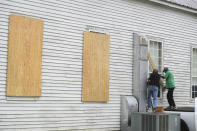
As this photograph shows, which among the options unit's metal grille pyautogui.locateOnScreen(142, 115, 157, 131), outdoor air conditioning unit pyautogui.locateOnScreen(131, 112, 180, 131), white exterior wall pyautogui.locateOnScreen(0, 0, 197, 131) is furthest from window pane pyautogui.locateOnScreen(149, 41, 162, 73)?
unit's metal grille pyautogui.locateOnScreen(142, 115, 157, 131)

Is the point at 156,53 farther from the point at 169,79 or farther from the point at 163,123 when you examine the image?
the point at 163,123

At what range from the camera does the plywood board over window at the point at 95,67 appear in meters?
13.8

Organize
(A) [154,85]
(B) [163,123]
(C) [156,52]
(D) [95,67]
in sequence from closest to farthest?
(B) [163,123]
(D) [95,67]
(A) [154,85]
(C) [156,52]

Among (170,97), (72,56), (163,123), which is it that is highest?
(72,56)

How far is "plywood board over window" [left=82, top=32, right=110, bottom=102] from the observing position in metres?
13.8

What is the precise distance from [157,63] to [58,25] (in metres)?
5.96

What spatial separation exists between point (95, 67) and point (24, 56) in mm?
3173

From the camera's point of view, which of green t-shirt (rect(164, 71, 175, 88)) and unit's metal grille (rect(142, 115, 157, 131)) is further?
green t-shirt (rect(164, 71, 175, 88))

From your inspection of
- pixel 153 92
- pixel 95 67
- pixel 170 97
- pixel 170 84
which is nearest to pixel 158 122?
pixel 95 67

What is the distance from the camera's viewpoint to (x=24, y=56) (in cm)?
1193

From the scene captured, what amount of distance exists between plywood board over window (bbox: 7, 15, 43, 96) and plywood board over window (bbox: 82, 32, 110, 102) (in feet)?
6.80

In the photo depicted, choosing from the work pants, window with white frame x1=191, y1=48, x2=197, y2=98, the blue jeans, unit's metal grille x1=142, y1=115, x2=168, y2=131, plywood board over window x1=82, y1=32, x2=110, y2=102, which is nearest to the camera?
unit's metal grille x1=142, y1=115, x2=168, y2=131

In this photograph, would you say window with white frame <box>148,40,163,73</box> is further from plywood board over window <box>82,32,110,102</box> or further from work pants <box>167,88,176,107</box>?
plywood board over window <box>82,32,110,102</box>

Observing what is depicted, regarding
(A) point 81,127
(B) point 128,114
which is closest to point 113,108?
(B) point 128,114
